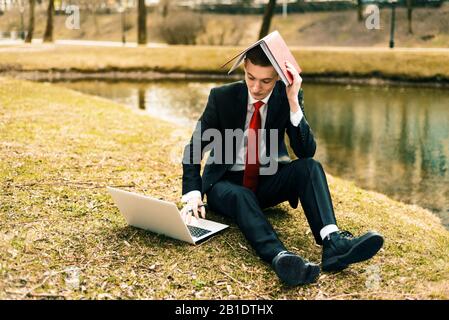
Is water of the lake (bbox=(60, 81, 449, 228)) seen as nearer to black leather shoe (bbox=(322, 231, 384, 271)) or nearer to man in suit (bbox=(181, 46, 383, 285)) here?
man in suit (bbox=(181, 46, 383, 285))

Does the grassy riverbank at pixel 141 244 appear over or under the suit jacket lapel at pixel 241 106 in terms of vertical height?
under

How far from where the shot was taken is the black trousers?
479 cm

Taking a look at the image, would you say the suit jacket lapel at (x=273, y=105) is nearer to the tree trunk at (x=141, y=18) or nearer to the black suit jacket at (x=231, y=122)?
the black suit jacket at (x=231, y=122)

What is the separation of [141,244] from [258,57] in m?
1.90

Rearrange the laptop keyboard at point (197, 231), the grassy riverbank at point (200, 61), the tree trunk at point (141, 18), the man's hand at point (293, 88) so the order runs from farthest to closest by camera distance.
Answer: the tree trunk at point (141, 18) → the grassy riverbank at point (200, 61) → the laptop keyboard at point (197, 231) → the man's hand at point (293, 88)

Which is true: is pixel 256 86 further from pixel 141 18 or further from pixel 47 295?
pixel 141 18

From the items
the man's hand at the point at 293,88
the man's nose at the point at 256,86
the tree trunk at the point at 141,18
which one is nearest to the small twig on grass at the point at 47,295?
the man's nose at the point at 256,86

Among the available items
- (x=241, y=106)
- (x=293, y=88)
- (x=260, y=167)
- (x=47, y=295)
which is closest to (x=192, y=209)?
(x=260, y=167)

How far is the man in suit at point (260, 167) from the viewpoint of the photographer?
15.7ft

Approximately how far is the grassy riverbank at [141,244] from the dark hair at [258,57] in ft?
5.18

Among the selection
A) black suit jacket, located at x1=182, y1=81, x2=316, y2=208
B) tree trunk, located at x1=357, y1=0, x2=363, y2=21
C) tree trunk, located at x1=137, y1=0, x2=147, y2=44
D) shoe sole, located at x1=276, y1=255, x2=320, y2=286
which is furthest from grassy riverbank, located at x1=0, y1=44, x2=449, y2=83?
shoe sole, located at x1=276, y1=255, x2=320, y2=286

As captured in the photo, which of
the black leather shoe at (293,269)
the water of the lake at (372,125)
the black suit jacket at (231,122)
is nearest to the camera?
the black leather shoe at (293,269)

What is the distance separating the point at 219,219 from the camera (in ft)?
19.2

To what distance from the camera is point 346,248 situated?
4.53m
